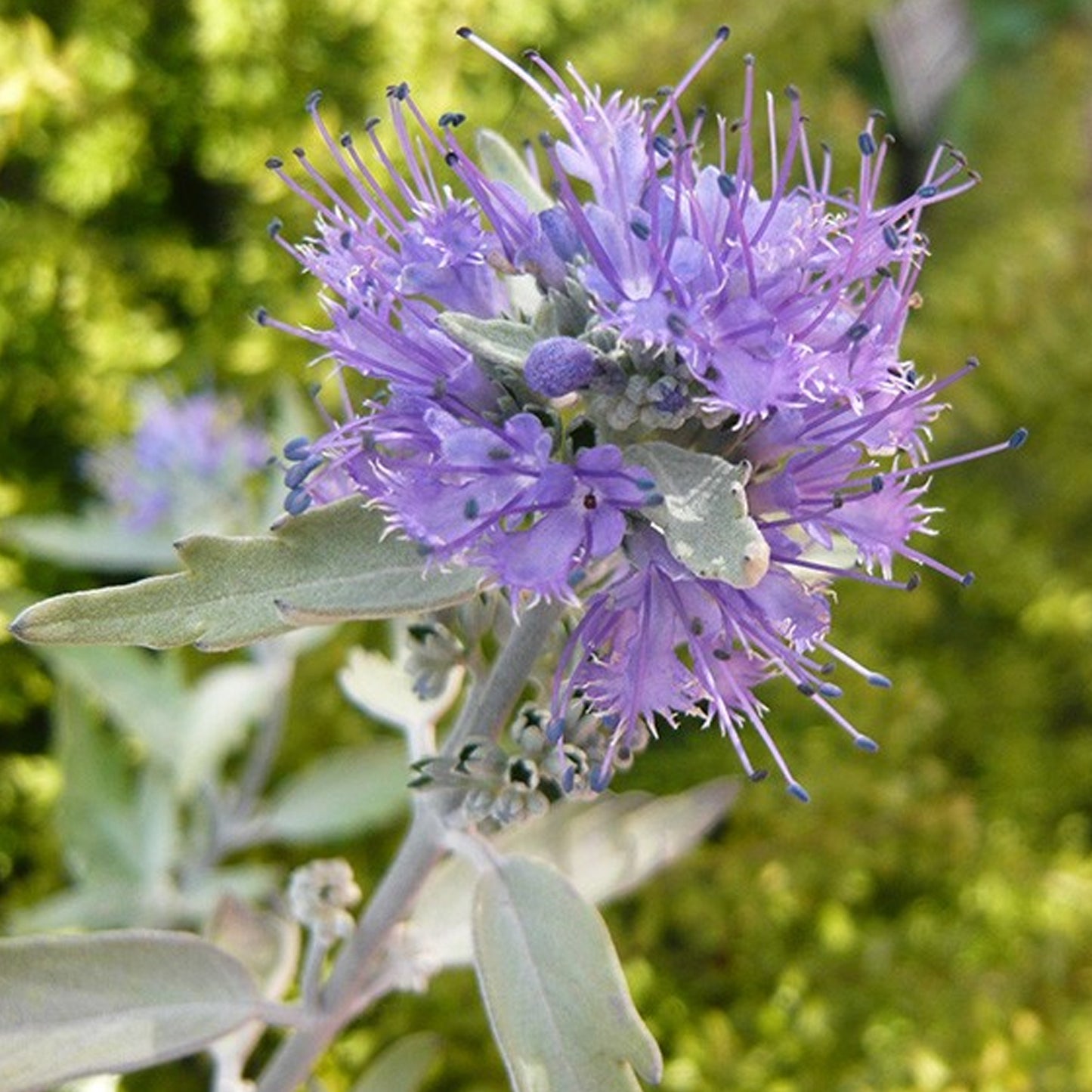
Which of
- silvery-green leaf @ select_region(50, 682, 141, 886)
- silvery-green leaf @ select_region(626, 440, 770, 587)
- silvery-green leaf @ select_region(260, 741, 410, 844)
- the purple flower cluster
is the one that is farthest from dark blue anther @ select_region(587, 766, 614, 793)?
silvery-green leaf @ select_region(50, 682, 141, 886)

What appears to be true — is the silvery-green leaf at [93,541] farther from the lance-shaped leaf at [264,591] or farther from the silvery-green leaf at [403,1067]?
the lance-shaped leaf at [264,591]

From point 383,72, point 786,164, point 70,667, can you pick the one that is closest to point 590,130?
point 786,164

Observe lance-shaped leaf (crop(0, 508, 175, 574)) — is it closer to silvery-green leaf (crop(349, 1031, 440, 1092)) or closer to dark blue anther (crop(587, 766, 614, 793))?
silvery-green leaf (crop(349, 1031, 440, 1092))

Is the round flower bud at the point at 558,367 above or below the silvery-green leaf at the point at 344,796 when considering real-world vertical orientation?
above

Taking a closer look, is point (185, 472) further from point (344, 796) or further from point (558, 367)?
point (558, 367)

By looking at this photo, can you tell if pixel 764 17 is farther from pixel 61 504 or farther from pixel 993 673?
pixel 61 504

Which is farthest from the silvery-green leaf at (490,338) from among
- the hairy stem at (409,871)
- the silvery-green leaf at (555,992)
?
the silvery-green leaf at (555,992)
